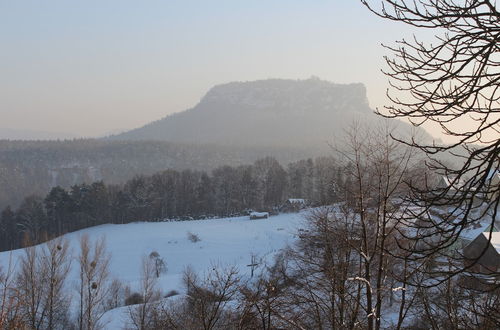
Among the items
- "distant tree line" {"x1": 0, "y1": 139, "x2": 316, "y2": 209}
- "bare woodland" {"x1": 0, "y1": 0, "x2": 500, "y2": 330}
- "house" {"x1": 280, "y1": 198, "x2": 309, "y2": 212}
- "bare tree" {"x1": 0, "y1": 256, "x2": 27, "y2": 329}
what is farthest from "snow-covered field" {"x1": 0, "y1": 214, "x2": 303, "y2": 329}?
"distant tree line" {"x1": 0, "y1": 139, "x2": 316, "y2": 209}

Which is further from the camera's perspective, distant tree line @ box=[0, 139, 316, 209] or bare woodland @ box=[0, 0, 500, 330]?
distant tree line @ box=[0, 139, 316, 209]

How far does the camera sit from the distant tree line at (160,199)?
57.6m

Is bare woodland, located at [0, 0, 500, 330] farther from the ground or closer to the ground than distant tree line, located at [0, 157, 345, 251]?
farther from the ground

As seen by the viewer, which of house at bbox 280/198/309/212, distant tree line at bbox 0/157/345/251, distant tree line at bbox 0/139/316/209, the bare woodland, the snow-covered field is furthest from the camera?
distant tree line at bbox 0/139/316/209

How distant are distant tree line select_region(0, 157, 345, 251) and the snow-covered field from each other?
416cm

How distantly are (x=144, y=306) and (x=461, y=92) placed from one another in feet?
68.2

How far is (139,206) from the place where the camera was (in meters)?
62.0

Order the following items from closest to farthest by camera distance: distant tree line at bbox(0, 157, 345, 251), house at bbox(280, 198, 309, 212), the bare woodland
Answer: the bare woodland → distant tree line at bbox(0, 157, 345, 251) → house at bbox(280, 198, 309, 212)

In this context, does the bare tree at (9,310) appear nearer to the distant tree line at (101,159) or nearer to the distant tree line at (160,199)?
the distant tree line at (160,199)

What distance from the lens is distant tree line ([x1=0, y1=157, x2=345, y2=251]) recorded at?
57.6 metres

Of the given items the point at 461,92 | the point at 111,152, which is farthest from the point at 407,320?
the point at 111,152

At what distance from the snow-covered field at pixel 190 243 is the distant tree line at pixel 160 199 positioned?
416cm

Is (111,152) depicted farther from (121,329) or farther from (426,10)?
(426,10)

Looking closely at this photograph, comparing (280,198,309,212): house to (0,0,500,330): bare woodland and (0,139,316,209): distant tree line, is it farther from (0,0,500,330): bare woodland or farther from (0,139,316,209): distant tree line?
(0,139,316,209): distant tree line
